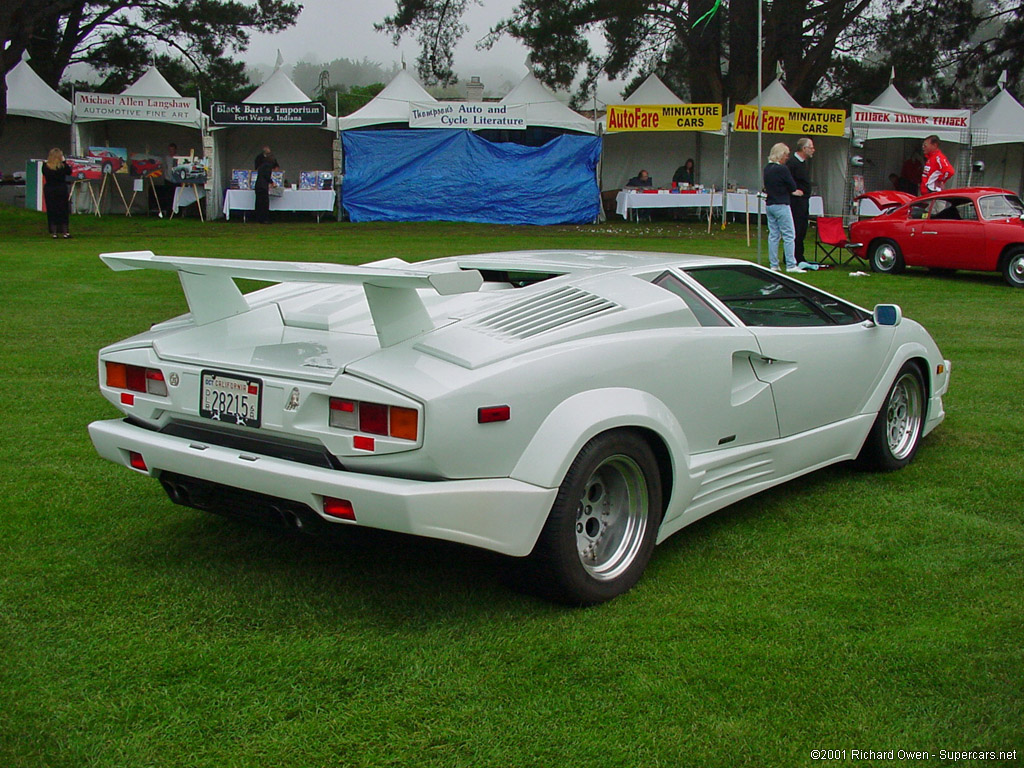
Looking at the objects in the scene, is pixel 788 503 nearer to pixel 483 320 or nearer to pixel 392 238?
pixel 483 320

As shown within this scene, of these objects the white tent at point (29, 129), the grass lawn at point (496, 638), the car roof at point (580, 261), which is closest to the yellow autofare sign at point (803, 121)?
the white tent at point (29, 129)

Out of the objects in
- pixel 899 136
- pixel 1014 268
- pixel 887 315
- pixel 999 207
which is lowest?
pixel 887 315

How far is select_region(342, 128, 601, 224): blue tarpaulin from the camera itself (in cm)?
2295

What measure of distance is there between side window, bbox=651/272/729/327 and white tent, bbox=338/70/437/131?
2012 centimetres

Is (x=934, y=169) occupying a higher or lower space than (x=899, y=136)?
lower

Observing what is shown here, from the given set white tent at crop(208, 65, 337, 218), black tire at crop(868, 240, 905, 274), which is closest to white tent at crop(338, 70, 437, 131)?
white tent at crop(208, 65, 337, 218)

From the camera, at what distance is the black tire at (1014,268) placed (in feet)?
41.1

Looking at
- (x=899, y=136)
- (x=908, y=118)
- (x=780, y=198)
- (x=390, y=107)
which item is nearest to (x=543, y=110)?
(x=390, y=107)

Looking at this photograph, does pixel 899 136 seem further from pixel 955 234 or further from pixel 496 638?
pixel 496 638

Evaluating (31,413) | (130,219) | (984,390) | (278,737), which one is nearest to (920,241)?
(984,390)

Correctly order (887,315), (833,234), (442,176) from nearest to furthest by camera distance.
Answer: (887,315), (833,234), (442,176)

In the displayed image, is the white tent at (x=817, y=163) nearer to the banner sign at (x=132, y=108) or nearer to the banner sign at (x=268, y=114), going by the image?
the banner sign at (x=268, y=114)

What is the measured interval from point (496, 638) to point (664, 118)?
21.3 m

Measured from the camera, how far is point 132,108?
2319cm
